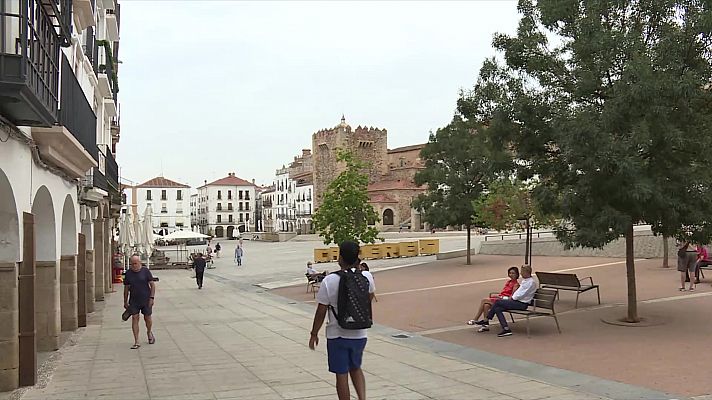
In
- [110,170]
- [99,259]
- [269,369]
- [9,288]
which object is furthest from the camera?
[110,170]

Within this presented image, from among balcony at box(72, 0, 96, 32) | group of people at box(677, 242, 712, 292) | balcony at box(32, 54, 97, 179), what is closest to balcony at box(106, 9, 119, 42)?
balcony at box(72, 0, 96, 32)

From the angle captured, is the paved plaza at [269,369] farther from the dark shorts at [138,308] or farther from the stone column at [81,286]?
the dark shorts at [138,308]

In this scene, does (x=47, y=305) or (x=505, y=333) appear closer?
(x=47, y=305)

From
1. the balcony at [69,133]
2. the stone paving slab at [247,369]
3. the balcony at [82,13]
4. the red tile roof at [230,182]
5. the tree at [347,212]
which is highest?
the red tile roof at [230,182]

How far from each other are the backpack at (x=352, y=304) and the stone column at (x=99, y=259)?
1564cm

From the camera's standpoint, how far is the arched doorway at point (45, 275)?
10.9 metres

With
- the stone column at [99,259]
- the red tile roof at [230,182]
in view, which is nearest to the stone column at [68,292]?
the stone column at [99,259]

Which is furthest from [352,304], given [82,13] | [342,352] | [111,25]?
[111,25]

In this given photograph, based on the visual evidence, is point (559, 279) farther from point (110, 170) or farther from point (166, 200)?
point (166, 200)

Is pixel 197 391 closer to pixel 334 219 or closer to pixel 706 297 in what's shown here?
pixel 706 297

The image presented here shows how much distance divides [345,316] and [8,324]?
4.62 meters

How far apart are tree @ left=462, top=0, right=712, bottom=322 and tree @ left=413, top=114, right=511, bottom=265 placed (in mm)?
14517

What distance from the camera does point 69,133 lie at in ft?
31.0

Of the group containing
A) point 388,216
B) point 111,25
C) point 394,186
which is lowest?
point 388,216
